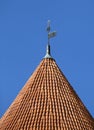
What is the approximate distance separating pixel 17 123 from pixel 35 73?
3.63 m

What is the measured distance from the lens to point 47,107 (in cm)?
2919

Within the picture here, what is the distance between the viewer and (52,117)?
94.0 feet

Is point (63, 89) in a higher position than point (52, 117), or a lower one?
higher

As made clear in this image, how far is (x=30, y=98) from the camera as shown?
2995 centimetres

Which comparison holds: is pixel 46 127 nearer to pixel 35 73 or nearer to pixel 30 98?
pixel 30 98

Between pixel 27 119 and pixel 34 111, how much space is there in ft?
1.80

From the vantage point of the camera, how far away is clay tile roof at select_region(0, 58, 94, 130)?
28.5 metres

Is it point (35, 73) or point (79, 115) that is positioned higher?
point (35, 73)

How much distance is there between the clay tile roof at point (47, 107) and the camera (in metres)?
28.5

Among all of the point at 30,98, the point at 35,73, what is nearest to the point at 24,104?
the point at 30,98

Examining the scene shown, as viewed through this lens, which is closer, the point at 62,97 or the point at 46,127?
the point at 46,127

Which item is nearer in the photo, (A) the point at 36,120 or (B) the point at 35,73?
(A) the point at 36,120

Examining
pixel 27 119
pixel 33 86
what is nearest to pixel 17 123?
pixel 27 119

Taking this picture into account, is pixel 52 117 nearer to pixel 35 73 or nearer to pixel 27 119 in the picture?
pixel 27 119
